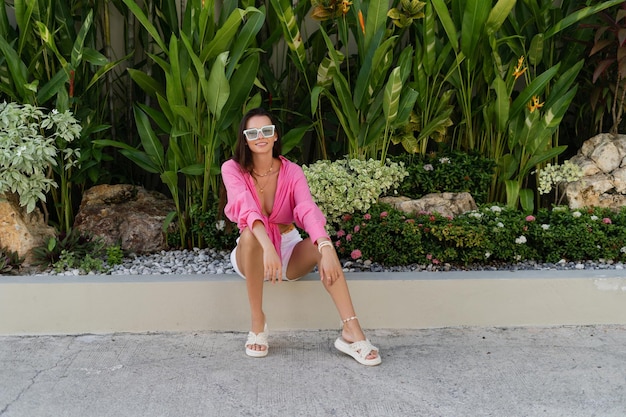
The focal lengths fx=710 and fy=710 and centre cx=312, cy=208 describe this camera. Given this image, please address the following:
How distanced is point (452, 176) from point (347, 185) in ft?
1.79

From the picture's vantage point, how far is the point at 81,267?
2791 millimetres

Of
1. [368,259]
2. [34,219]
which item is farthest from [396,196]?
[34,219]

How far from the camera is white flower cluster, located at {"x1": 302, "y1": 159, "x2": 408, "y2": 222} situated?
9.61 feet

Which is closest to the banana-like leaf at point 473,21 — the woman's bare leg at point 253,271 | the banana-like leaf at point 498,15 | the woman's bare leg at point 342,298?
the banana-like leaf at point 498,15

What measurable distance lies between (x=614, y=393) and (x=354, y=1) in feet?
6.24

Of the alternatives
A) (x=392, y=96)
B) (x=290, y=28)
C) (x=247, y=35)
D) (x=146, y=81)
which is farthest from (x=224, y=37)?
(x=392, y=96)

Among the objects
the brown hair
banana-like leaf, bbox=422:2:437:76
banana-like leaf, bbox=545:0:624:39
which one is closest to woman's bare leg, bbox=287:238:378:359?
the brown hair

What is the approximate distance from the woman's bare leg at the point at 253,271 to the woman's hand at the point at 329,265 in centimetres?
21

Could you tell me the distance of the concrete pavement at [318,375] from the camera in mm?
1969

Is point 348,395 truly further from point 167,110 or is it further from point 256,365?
point 167,110

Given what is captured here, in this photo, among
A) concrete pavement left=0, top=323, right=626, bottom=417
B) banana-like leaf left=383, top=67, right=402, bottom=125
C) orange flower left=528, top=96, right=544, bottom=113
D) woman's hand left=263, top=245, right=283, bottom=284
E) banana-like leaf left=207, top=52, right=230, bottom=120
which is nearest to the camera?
concrete pavement left=0, top=323, right=626, bottom=417

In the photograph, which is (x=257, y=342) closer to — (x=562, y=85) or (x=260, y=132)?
(x=260, y=132)

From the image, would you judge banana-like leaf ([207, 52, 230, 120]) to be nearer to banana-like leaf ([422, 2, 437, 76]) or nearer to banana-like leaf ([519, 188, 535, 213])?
banana-like leaf ([422, 2, 437, 76])

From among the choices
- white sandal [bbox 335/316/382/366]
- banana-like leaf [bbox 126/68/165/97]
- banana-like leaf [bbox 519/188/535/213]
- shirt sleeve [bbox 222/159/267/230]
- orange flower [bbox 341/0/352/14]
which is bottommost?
white sandal [bbox 335/316/382/366]
